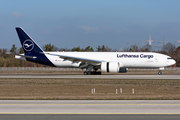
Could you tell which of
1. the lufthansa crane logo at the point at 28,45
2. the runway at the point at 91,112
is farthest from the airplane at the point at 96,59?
the runway at the point at 91,112

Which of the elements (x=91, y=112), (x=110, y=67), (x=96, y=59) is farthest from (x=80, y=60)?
(x=91, y=112)

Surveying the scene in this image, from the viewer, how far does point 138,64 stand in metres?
43.1

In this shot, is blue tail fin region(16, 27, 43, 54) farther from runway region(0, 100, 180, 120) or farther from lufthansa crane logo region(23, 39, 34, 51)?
runway region(0, 100, 180, 120)

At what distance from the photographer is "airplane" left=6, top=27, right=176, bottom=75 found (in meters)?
42.2

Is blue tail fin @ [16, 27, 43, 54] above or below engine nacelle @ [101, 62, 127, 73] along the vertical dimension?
above

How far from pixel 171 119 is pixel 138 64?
33711mm

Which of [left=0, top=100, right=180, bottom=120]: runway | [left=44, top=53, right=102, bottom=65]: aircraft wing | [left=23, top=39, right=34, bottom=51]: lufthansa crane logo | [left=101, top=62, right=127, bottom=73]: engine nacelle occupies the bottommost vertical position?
[left=0, top=100, right=180, bottom=120]: runway

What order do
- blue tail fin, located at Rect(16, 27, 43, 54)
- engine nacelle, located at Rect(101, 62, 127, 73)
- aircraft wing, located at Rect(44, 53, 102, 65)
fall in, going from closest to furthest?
engine nacelle, located at Rect(101, 62, 127, 73)
aircraft wing, located at Rect(44, 53, 102, 65)
blue tail fin, located at Rect(16, 27, 43, 54)

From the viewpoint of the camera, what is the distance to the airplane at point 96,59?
138 ft

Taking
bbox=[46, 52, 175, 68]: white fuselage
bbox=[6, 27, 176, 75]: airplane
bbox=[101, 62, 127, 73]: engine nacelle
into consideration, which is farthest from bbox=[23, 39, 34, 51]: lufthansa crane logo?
bbox=[101, 62, 127, 73]: engine nacelle

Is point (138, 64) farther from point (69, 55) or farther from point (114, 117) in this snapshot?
point (114, 117)

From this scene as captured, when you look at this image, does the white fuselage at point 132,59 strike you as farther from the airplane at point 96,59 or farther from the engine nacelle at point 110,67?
the engine nacelle at point 110,67

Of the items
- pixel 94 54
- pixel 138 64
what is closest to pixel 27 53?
pixel 94 54

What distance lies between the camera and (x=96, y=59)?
44.7m
